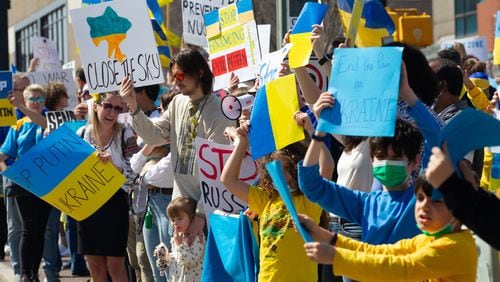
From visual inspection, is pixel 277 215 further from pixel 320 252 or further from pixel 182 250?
pixel 320 252

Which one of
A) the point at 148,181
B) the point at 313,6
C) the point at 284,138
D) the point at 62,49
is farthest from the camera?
the point at 62,49

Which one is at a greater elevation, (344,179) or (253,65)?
(253,65)

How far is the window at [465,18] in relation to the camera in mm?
41875

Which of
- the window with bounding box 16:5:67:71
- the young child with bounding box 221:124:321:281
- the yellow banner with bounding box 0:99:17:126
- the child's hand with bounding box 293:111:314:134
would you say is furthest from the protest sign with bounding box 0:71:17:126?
the window with bounding box 16:5:67:71

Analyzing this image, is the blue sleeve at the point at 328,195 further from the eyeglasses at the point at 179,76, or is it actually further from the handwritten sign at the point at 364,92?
the eyeglasses at the point at 179,76

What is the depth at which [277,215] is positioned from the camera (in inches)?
234

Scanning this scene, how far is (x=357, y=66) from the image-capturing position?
470 cm

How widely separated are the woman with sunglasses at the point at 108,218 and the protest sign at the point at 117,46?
11.6 inches

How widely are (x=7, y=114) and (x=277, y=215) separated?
5.68 m

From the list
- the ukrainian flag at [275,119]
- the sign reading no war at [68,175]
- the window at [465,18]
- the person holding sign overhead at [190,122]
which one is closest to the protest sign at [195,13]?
the sign reading no war at [68,175]

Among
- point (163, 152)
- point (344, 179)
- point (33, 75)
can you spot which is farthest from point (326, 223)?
point (33, 75)

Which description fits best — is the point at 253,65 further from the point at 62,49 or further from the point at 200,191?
the point at 62,49

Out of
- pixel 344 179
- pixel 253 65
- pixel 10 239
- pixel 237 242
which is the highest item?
pixel 253 65

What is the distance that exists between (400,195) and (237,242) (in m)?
1.82
